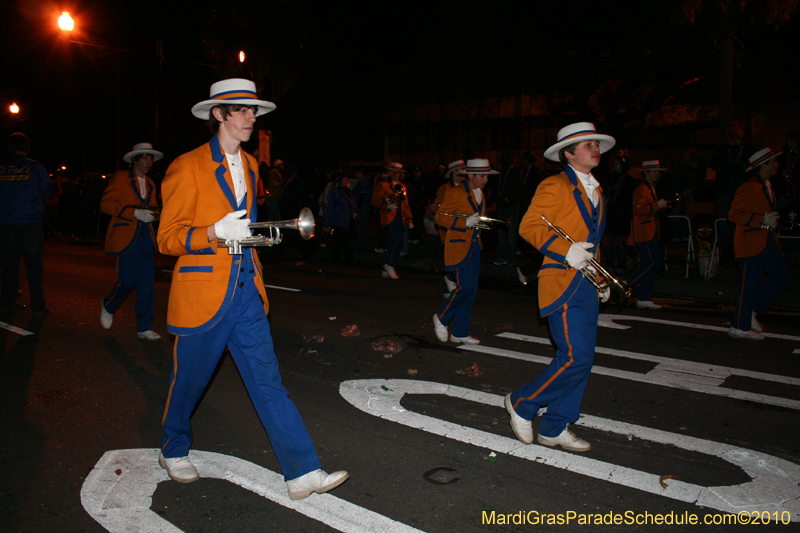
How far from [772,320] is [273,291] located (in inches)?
298

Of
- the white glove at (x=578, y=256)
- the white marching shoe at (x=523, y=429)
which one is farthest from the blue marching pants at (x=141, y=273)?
the white glove at (x=578, y=256)

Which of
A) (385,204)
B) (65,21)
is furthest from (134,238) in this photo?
(65,21)

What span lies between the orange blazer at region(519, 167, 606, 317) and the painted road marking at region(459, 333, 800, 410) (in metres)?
2.22

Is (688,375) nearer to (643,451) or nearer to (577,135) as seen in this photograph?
(643,451)

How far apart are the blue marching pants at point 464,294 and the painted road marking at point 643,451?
1.59 meters

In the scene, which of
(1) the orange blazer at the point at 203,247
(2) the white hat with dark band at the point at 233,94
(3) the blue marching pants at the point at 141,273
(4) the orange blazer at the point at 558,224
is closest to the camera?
(1) the orange blazer at the point at 203,247

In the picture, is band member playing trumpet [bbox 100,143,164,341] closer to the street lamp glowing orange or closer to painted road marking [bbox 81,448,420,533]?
painted road marking [bbox 81,448,420,533]

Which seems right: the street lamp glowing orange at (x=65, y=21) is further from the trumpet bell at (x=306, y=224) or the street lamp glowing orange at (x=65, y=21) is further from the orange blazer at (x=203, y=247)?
the trumpet bell at (x=306, y=224)

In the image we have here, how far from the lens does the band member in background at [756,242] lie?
23.4 feet

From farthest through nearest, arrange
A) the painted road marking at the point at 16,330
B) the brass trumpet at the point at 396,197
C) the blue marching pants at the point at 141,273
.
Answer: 1. the brass trumpet at the point at 396,197
2. the painted road marking at the point at 16,330
3. the blue marching pants at the point at 141,273

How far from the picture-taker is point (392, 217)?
41.4 ft

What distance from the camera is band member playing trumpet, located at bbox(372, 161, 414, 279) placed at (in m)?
12.4

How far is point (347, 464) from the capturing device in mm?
4082

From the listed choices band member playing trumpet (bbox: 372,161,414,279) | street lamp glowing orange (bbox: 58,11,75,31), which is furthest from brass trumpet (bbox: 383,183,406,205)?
street lamp glowing orange (bbox: 58,11,75,31)
